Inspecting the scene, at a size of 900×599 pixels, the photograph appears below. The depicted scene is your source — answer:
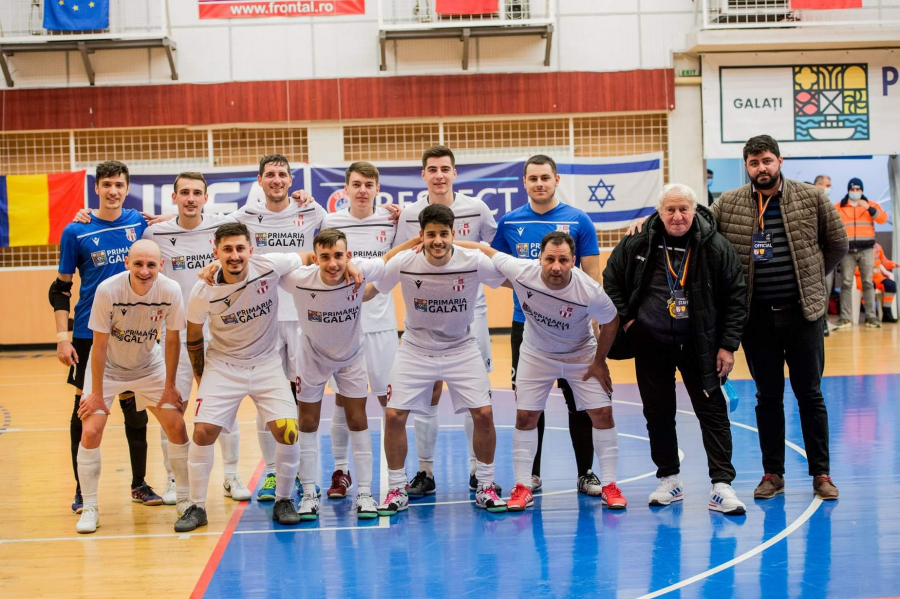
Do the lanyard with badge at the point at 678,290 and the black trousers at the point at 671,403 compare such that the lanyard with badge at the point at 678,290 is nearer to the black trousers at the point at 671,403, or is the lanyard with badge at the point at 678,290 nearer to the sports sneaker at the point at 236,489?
the black trousers at the point at 671,403

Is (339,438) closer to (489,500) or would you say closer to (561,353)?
(489,500)

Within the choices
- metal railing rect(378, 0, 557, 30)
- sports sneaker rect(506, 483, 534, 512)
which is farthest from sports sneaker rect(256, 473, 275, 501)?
metal railing rect(378, 0, 557, 30)

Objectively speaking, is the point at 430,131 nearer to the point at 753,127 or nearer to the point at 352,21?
the point at 352,21

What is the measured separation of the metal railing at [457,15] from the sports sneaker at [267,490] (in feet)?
31.6

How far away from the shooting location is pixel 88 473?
5.46 m

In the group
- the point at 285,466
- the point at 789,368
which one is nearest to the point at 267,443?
the point at 285,466

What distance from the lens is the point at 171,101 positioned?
→ 47.6 feet

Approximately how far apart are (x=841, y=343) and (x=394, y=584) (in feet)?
33.8

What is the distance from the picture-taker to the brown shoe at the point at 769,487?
555 centimetres

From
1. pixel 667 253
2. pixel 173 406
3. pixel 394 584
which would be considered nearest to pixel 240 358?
pixel 173 406

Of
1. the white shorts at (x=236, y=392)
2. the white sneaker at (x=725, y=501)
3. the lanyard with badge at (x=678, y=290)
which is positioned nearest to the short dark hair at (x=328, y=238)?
the white shorts at (x=236, y=392)

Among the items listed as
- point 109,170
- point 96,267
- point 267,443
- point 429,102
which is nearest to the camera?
point 109,170

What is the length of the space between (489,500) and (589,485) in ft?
2.49

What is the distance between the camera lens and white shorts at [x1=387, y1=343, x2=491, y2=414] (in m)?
5.53
